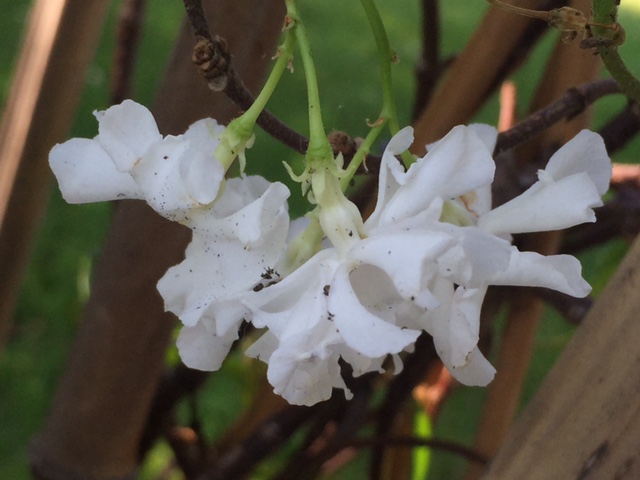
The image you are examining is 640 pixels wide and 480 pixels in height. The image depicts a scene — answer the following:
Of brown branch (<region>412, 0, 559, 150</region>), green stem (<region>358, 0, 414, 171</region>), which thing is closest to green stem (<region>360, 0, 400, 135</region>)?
green stem (<region>358, 0, 414, 171</region>)

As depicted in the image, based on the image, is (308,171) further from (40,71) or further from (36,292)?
(36,292)

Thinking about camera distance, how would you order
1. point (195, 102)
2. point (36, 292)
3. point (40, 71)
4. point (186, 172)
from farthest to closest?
point (36, 292), point (40, 71), point (195, 102), point (186, 172)

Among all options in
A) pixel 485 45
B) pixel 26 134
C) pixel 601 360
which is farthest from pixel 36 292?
pixel 601 360

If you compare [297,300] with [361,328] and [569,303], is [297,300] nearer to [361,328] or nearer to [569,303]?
[361,328]

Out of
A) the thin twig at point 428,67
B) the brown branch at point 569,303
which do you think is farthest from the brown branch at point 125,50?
the brown branch at point 569,303

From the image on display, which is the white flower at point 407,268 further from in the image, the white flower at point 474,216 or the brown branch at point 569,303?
the brown branch at point 569,303

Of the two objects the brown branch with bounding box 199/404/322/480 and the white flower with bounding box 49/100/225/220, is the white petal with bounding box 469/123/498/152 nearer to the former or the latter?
the white flower with bounding box 49/100/225/220
